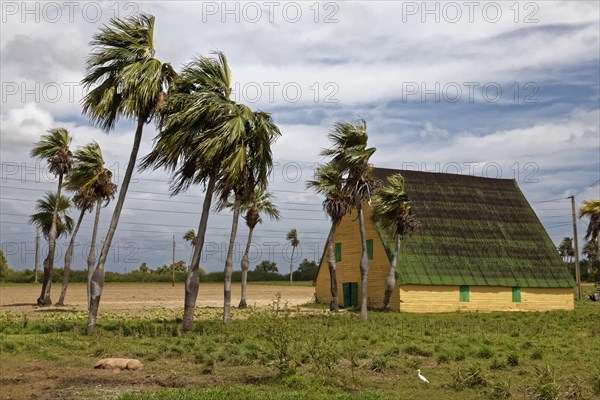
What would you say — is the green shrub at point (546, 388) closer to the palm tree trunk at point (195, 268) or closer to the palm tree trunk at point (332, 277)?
the palm tree trunk at point (195, 268)

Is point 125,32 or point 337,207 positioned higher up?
point 125,32

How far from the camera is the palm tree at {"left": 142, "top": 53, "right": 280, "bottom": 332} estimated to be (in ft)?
76.5

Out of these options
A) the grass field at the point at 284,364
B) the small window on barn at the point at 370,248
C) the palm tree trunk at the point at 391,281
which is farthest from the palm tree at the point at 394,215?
the grass field at the point at 284,364

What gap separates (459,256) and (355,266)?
24.7 ft

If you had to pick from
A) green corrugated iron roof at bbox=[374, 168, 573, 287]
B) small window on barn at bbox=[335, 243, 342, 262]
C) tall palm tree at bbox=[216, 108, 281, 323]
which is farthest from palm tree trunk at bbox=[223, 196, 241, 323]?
small window on barn at bbox=[335, 243, 342, 262]

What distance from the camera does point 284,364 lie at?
611 inches

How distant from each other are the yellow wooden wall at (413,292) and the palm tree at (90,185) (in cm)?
1561

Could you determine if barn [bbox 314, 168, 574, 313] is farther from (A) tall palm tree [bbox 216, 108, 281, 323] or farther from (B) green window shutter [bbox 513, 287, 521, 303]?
(A) tall palm tree [bbox 216, 108, 281, 323]

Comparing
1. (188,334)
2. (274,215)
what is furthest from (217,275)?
(188,334)

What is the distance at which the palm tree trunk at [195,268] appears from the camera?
24.0m

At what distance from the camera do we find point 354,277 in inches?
1978

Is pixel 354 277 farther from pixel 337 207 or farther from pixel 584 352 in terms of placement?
pixel 584 352

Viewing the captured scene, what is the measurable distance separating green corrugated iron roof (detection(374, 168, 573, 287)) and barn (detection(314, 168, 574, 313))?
8 centimetres

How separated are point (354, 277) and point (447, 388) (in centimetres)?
3524
